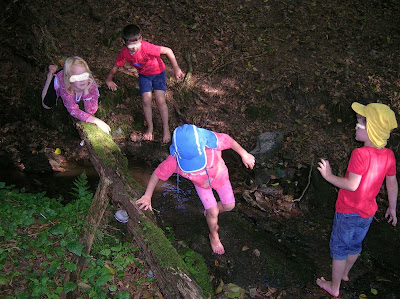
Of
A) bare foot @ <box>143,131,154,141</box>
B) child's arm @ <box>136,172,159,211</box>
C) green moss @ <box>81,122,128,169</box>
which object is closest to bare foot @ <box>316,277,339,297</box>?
child's arm @ <box>136,172,159,211</box>

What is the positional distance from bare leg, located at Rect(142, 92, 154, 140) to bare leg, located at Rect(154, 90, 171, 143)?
0.45ft

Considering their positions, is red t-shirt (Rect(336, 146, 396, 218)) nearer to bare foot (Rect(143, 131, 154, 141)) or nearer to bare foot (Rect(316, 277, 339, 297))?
bare foot (Rect(316, 277, 339, 297))

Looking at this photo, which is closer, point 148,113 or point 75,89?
point 75,89

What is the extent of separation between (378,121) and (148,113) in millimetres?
3757

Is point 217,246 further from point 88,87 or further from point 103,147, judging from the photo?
point 88,87

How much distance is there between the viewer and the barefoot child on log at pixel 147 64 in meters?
4.77

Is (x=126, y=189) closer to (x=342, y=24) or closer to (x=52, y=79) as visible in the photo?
(x=52, y=79)

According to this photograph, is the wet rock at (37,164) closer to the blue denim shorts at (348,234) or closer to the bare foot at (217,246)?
the bare foot at (217,246)

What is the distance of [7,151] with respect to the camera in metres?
5.92

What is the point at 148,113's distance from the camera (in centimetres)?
570

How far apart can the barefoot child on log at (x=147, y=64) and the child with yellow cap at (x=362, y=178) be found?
2953mm

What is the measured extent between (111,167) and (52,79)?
1716 mm

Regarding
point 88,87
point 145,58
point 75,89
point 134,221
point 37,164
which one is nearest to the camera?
point 134,221

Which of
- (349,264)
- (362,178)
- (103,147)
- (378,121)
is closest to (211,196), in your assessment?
(103,147)
